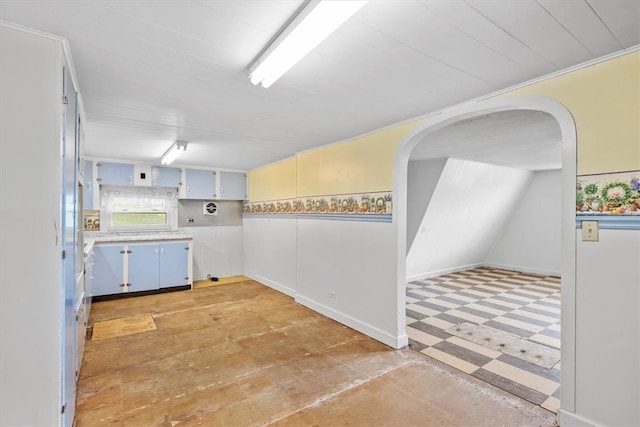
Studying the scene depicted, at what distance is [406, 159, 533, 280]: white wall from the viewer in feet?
17.5

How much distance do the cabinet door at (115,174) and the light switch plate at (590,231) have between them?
608 centimetres

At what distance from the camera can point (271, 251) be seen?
5.66 meters

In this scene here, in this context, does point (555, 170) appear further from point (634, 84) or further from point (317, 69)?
point (317, 69)

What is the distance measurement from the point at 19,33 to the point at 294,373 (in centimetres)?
282

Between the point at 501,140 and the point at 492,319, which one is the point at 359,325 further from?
the point at 501,140

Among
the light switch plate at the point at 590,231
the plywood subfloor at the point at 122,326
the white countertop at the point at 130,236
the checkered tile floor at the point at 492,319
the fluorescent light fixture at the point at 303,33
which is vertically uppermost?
the fluorescent light fixture at the point at 303,33

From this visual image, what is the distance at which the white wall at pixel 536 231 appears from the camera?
6.52m

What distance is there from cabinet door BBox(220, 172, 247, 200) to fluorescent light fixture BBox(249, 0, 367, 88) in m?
4.74

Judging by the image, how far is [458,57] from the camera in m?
1.79

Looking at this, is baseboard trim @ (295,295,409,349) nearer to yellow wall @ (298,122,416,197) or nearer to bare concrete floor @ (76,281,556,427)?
bare concrete floor @ (76,281,556,427)

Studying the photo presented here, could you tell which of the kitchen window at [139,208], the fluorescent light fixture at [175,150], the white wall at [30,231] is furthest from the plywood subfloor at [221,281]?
the white wall at [30,231]

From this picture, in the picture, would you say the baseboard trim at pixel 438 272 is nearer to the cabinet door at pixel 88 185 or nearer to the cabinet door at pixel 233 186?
the cabinet door at pixel 233 186

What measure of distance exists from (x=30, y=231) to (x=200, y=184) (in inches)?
187

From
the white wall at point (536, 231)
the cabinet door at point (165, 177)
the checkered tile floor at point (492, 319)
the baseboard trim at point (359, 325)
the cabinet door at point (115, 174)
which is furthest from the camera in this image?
the white wall at point (536, 231)
